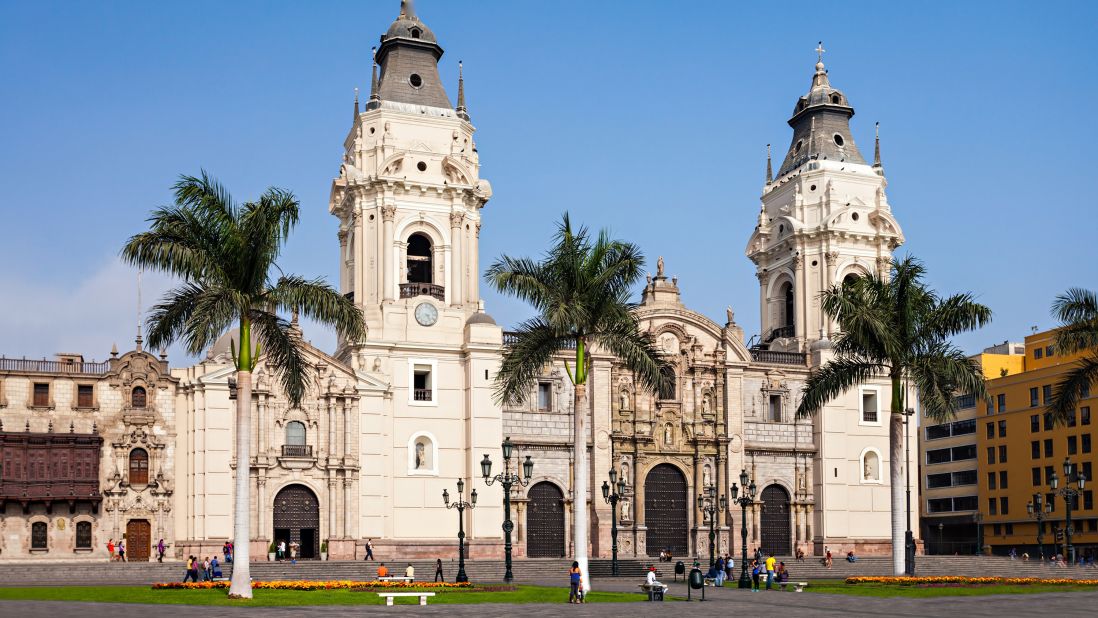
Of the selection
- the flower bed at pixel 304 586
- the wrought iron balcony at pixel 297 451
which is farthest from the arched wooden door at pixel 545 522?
the flower bed at pixel 304 586

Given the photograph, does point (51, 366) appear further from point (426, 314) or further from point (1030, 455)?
point (1030, 455)

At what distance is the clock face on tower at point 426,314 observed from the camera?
63906 millimetres

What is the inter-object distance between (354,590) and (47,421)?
22251 millimetres

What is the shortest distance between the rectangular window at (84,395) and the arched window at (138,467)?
9.32 feet

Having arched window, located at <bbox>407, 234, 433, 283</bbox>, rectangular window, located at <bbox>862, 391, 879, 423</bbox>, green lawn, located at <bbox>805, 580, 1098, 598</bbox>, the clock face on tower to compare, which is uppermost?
arched window, located at <bbox>407, 234, 433, 283</bbox>

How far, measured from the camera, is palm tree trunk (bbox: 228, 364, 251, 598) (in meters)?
35.9

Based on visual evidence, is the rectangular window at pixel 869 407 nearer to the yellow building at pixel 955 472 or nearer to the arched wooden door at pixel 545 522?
the arched wooden door at pixel 545 522

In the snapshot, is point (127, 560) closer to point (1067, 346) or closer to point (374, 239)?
point (374, 239)

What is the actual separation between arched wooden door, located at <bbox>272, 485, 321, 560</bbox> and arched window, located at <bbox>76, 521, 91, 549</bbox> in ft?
25.5

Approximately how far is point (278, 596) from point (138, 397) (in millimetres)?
24396

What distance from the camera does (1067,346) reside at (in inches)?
1912

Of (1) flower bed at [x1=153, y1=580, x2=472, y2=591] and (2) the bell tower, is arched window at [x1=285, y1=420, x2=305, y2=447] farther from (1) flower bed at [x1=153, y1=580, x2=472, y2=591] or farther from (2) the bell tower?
(2) the bell tower

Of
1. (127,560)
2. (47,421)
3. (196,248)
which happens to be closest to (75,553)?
(127,560)

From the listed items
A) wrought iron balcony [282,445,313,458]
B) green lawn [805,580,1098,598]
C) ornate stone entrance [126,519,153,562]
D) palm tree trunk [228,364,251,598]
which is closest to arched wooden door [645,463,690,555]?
wrought iron balcony [282,445,313,458]
